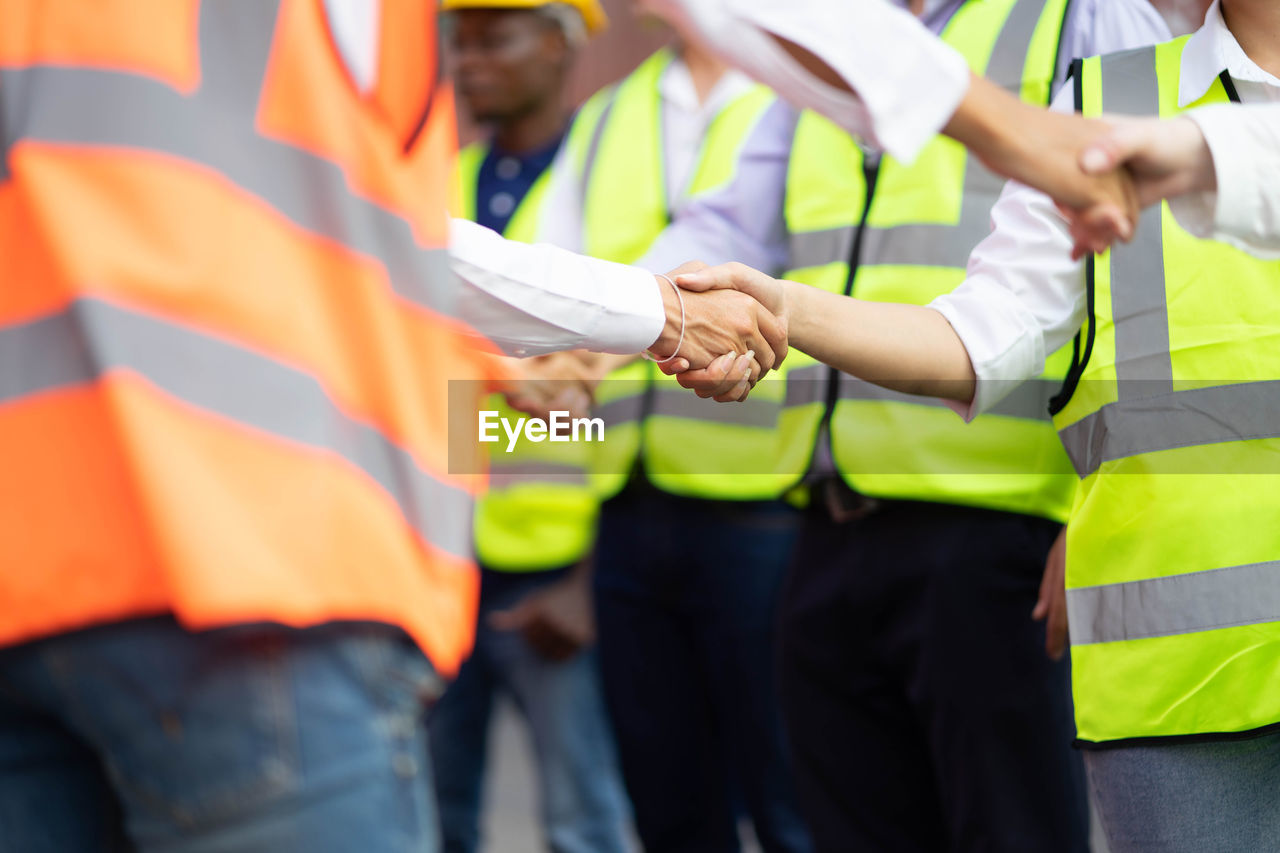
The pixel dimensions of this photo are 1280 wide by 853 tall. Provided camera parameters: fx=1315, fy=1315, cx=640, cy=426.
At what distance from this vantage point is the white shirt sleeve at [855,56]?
3.57 ft

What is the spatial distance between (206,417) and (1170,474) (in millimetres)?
934

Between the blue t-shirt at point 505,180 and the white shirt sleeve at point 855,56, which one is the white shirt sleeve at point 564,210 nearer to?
the blue t-shirt at point 505,180

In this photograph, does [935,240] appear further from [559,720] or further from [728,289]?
[559,720]

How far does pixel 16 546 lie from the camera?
86 cm

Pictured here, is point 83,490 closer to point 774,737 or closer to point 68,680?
point 68,680

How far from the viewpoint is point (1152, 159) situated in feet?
3.81

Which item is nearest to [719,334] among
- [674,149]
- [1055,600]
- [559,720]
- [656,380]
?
Result: [1055,600]

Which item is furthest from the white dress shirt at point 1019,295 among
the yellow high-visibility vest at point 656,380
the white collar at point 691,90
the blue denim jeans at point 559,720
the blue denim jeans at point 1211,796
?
the blue denim jeans at point 559,720

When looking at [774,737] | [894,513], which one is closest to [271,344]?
[894,513]

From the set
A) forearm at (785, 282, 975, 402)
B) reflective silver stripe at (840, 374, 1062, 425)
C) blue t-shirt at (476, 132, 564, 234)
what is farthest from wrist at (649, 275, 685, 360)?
blue t-shirt at (476, 132, 564, 234)

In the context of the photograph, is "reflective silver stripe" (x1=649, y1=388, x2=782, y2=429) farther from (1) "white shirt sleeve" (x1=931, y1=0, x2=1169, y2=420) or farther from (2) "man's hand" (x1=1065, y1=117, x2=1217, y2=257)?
(2) "man's hand" (x1=1065, y1=117, x2=1217, y2=257)

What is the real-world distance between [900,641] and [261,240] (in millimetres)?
1229

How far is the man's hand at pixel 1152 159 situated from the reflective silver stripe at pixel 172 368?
2.26 ft

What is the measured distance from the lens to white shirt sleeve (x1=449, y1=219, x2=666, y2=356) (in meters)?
1.43
